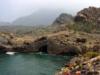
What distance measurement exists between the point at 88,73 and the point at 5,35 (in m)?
158

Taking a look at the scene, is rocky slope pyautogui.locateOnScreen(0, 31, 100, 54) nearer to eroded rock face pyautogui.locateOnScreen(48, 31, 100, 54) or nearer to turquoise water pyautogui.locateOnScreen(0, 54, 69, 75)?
eroded rock face pyautogui.locateOnScreen(48, 31, 100, 54)

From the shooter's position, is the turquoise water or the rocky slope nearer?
the turquoise water

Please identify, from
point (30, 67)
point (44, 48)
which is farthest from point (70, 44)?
point (30, 67)

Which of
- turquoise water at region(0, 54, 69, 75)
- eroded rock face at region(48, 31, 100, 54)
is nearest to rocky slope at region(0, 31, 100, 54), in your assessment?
eroded rock face at region(48, 31, 100, 54)

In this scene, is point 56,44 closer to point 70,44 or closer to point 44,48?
point 70,44

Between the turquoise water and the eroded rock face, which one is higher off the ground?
the eroded rock face

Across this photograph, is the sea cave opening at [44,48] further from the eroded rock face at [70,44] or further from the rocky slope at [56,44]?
the eroded rock face at [70,44]

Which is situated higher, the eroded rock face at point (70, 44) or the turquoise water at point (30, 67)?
the eroded rock face at point (70, 44)

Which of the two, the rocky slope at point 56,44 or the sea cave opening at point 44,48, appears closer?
the rocky slope at point 56,44

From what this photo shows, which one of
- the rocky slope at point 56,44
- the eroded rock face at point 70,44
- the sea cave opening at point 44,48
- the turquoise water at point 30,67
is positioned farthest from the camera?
the sea cave opening at point 44,48

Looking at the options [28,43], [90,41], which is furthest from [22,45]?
[90,41]

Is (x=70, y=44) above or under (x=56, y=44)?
under

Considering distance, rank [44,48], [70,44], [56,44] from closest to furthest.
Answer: [70,44]
[56,44]
[44,48]

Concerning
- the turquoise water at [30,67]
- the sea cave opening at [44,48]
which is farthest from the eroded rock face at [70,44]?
the turquoise water at [30,67]
